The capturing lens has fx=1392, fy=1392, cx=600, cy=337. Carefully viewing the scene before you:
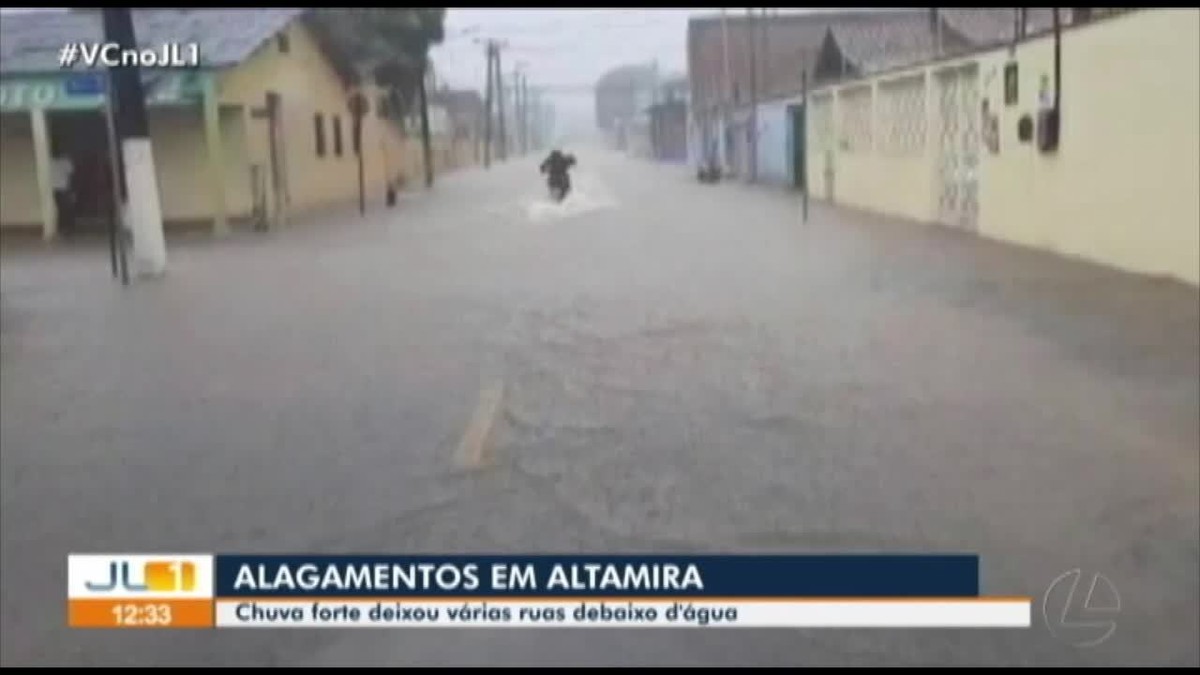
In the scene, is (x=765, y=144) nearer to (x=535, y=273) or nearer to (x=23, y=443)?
(x=535, y=273)

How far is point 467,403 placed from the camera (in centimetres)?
836

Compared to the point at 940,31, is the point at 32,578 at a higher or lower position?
lower

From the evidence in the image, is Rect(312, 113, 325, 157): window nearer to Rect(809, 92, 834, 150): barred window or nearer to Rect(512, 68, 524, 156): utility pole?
Rect(809, 92, 834, 150): barred window

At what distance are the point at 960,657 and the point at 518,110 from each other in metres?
124

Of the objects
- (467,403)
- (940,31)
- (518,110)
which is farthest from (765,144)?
(518,110)

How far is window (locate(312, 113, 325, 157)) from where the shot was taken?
111ft

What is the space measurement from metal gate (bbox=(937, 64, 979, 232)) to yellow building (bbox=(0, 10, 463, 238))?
1231 centimetres

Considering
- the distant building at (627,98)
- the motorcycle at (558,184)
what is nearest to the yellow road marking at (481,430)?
the motorcycle at (558,184)

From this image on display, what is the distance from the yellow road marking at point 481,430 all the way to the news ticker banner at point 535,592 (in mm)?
1737

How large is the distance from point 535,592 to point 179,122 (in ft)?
79.5

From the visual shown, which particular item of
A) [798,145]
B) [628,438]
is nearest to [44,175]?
[798,145]

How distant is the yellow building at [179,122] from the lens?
24406 mm

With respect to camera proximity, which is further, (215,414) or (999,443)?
(215,414)

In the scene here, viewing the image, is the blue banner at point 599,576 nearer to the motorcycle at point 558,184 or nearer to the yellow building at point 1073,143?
the yellow building at point 1073,143
